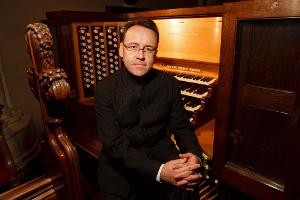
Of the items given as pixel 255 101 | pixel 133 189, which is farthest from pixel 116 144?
pixel 255 101

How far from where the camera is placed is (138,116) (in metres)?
1.61

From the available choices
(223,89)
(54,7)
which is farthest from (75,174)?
(54,7)

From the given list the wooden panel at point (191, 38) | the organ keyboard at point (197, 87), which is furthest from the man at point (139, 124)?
the wooden panel at point (191, 38)

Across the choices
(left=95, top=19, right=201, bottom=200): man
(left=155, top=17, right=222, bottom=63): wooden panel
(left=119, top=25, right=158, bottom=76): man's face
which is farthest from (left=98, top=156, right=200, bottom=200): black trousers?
(left=155, top=17, right=222, bottom=63): wooden panel

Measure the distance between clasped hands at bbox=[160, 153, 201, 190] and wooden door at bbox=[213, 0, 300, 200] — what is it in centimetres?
45

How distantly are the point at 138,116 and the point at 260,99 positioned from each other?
31.2 inches

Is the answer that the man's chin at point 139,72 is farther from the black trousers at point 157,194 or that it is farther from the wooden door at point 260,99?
the black trousers at point 157,194

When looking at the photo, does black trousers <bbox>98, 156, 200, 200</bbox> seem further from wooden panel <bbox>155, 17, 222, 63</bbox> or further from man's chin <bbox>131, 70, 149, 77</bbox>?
wooden panel <bbox>155, 17, 222, 63</bbox>

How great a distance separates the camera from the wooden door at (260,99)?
131 centimetres

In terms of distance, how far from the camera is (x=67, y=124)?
8.39 feet

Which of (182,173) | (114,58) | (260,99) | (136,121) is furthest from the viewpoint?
(114,58)

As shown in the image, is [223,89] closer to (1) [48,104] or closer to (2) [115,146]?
(2) [115,146]

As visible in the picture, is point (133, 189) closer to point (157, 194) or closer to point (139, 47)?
point (157, 194)

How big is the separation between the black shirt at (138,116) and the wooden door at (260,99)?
31 centimetres
